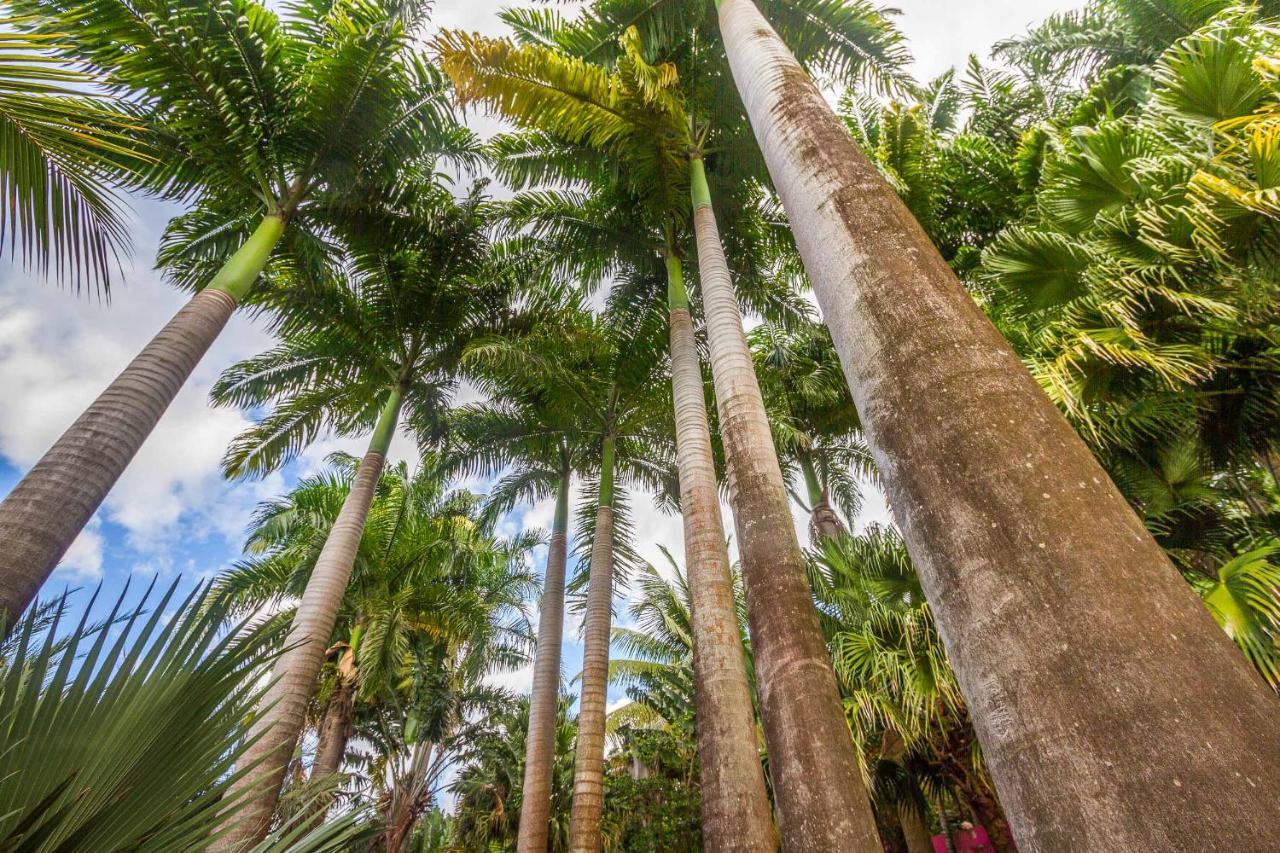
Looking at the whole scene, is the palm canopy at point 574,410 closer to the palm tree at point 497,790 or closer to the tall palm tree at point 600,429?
the tall palm tree at point 600,429

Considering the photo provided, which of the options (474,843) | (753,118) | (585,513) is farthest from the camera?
(474,843)

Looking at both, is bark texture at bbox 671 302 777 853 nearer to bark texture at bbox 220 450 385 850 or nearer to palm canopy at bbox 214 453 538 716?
bark texture at bbox 220 450 385 850

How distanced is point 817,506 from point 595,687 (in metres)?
6.54

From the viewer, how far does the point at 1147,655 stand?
1127 mm

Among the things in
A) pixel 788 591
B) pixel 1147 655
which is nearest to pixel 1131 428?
pixel 788 591

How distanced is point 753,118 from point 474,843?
19.9 meters

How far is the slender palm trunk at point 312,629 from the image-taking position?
265 inches

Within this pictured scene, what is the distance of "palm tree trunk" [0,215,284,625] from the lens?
4105mm

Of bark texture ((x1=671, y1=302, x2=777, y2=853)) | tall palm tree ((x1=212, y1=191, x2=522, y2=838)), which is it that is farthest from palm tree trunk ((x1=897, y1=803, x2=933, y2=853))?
tall palm tree ((x1=212, y1=191, x2=522, y2=838))

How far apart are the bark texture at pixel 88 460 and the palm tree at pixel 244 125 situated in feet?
0.05

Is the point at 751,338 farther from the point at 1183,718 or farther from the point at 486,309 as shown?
the point at 1183,718

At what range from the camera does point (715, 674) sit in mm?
5234

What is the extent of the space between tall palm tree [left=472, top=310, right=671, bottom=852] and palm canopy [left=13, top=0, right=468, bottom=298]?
3.00m

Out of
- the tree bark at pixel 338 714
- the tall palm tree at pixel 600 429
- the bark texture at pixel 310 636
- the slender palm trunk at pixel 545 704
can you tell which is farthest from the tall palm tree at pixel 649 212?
the tree bark at pixel 338 714
